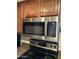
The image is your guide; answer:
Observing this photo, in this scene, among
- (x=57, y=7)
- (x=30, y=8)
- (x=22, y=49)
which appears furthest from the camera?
(x=22, y=49)

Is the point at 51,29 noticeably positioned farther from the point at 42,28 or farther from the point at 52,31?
the point at 42,28

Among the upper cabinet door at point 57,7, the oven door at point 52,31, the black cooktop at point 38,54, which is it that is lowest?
the black cooktop at point 38,54

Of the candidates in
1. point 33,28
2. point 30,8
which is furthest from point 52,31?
point 30,8

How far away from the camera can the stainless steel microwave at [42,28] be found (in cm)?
185

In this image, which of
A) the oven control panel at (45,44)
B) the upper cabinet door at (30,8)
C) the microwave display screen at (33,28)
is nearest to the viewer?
the oven control panel at (45,44)

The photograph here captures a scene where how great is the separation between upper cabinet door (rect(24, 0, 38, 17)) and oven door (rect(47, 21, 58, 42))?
49cm

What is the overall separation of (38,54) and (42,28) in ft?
1.65

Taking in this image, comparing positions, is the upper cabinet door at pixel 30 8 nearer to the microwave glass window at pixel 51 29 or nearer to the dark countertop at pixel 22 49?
the microwave glass window at pixel 51 29

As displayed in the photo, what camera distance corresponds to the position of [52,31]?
188cm

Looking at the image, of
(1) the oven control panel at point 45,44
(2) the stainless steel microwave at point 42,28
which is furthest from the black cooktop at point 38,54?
(2) the stainless steel microwave at point 42,28

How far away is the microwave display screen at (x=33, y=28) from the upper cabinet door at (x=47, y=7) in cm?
20
